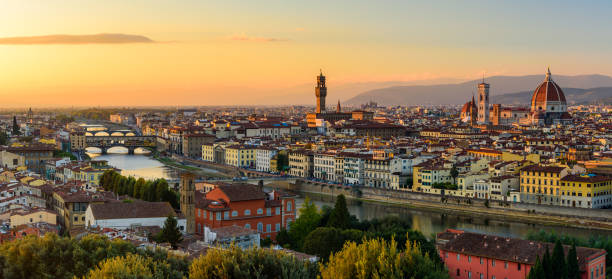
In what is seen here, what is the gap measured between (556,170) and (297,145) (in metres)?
18.9

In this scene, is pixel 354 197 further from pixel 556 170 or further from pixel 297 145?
pixel 297 145

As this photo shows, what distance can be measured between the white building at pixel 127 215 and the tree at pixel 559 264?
7.10m

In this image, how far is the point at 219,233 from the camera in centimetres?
1268

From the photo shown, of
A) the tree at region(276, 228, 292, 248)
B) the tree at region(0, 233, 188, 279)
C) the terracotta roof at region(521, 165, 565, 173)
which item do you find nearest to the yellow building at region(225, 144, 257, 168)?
the terracotta roof at region(521, 165, 565, 173)

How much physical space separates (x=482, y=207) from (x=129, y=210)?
12109 millimetres

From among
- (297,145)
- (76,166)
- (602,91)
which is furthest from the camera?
(602,91)

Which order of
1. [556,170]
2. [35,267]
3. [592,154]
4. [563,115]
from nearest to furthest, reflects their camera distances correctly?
[35,267] → [556,170] → [592,154] → [563,115]

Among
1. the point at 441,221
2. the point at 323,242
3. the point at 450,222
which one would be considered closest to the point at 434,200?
the point at 441,221

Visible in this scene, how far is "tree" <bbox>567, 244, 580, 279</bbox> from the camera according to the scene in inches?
427

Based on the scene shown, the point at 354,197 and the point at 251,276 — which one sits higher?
the point at 251,276

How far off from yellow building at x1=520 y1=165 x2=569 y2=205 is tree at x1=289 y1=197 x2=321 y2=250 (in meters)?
8.91

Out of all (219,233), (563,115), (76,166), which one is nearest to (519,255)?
(219,233)

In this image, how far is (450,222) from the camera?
21453 millimetres

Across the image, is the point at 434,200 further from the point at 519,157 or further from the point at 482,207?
the point at 519,157
